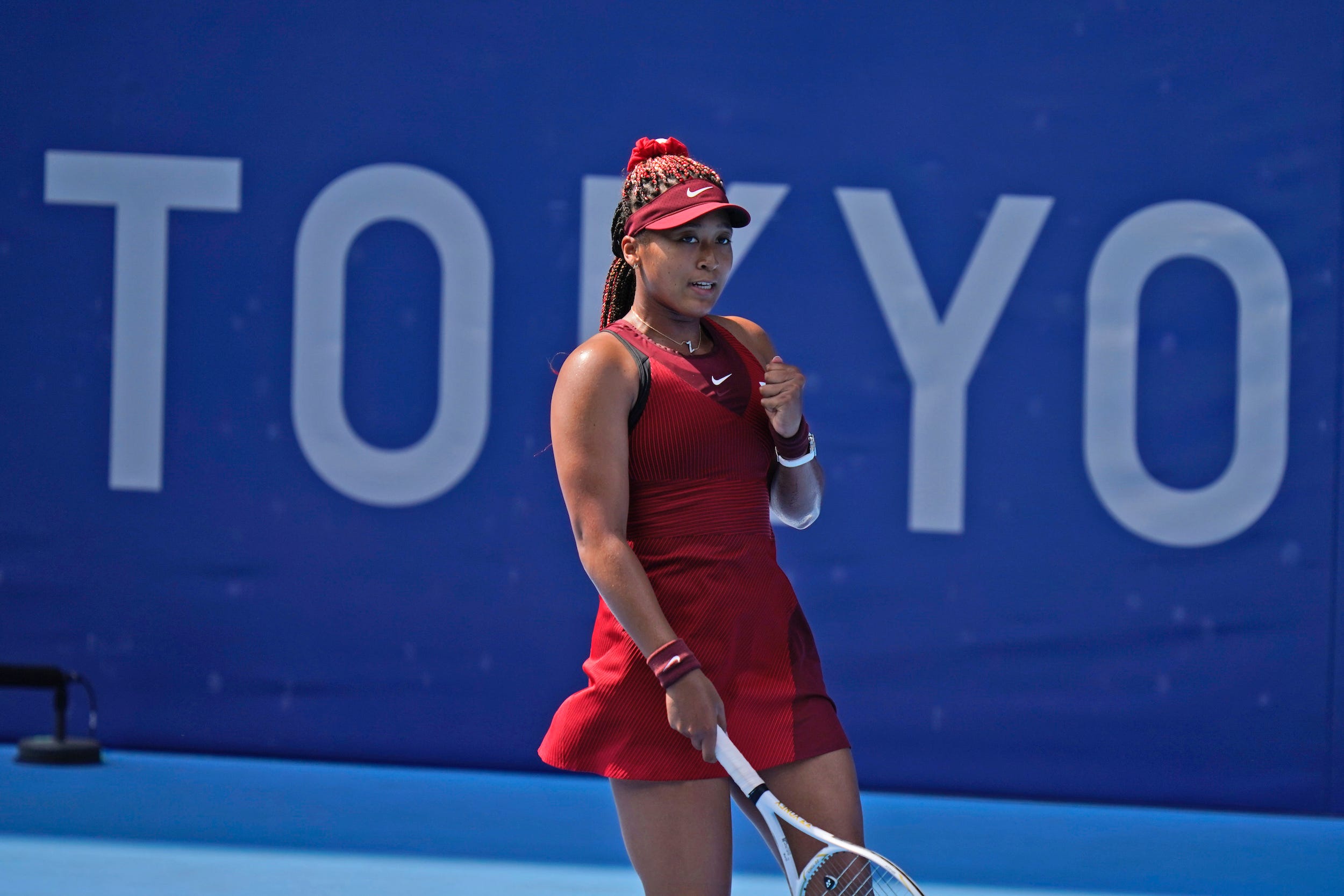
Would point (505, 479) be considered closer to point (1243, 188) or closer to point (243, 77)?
point (243, 77)

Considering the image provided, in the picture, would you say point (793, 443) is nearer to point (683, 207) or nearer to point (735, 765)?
point (683, 207)

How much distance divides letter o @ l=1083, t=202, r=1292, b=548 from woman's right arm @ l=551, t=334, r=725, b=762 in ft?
10.3

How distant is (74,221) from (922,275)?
3044 mm

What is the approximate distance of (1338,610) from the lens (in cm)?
481

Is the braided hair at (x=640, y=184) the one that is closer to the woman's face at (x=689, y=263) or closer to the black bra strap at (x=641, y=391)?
the woman's face at (x=689, y=263)

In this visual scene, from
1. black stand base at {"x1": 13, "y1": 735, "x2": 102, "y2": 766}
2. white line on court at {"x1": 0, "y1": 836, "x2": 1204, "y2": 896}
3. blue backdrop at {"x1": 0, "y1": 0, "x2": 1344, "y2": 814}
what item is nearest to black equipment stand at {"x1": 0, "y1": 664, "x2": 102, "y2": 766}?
black stand base at {"x1": 13, "y1": 735, "x2": 102, "y2": 766}

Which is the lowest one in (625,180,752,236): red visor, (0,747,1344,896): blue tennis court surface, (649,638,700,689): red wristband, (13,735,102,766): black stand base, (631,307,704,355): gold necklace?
(0,747,1344,896): blue tennis court surface

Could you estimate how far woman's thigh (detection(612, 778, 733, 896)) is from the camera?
2066mm

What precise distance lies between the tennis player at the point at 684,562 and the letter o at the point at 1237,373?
9.43 feet

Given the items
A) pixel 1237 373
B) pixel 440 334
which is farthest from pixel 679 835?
pixel 1237 373

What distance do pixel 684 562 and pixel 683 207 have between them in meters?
0.54

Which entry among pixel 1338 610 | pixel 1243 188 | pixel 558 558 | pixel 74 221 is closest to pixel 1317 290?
pixel 1243 188

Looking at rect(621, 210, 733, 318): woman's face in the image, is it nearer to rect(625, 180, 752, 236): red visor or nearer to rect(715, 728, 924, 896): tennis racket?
rect(625, 180, 752, 236): red visor

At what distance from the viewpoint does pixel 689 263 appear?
219 centimetres
